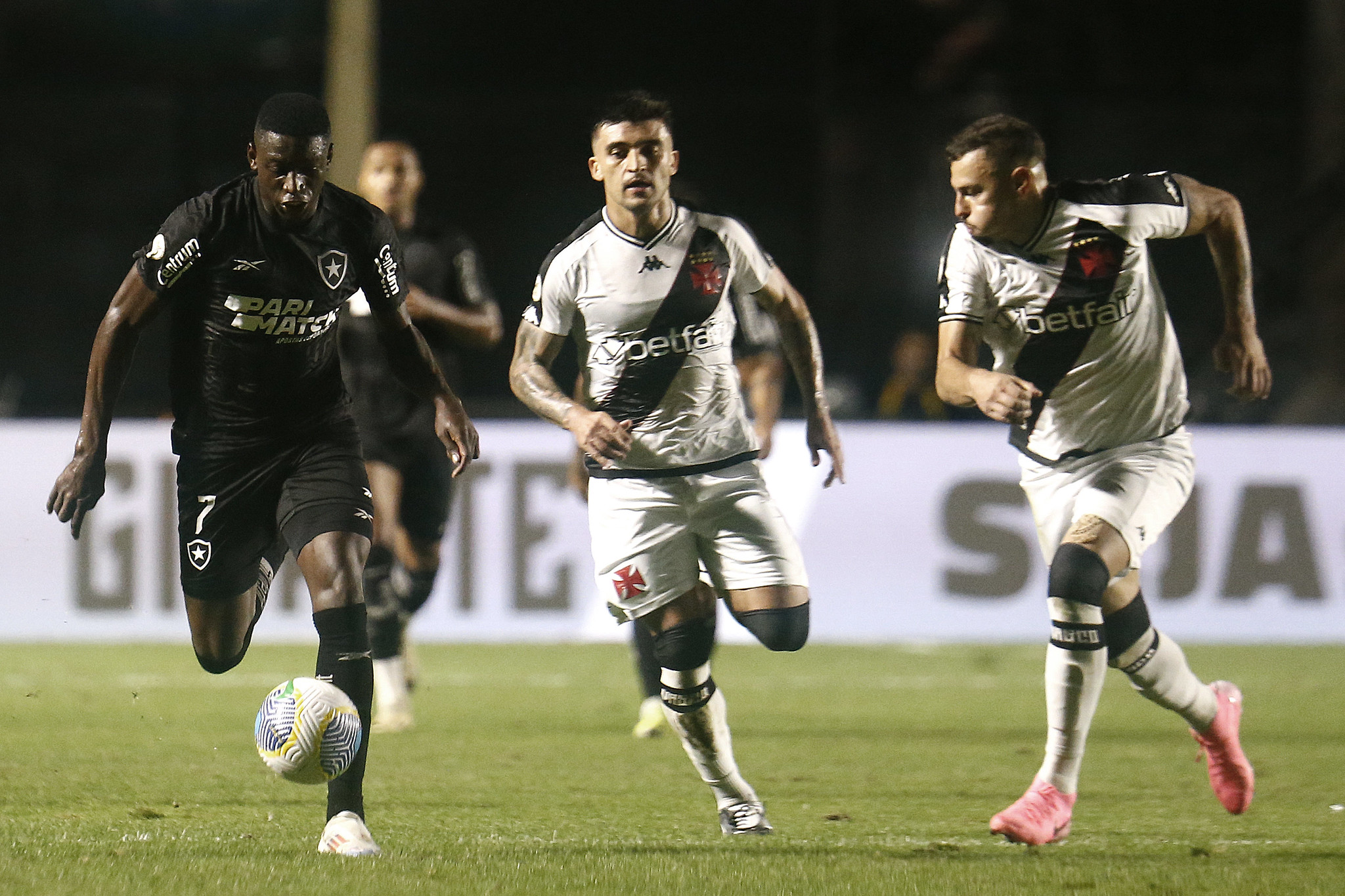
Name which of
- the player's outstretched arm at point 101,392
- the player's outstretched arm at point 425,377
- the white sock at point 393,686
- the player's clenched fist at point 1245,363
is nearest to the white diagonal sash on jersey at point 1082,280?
the player's clenched fist at point 1245,363

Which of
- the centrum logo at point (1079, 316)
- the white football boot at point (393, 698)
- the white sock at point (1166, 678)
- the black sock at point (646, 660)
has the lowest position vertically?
the white football boot at point (393, 698)

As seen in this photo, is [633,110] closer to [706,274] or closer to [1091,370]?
[706,274]

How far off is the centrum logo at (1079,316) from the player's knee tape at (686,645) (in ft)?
4.40

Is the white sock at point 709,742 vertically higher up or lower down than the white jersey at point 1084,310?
lower down

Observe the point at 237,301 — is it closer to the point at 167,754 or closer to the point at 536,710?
→ the point at 167,754

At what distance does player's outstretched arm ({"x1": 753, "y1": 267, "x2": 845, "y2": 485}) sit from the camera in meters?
5.96

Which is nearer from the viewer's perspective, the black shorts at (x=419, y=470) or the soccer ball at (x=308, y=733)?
the soccer ball at (x=308, y=733)

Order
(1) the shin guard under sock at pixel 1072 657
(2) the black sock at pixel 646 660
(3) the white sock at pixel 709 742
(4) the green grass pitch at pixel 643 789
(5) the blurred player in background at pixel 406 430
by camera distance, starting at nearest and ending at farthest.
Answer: (4) the green grass pitch at pixel 643 789
(1) the shin guard under sock at pixel 1072 657
(3) the white sock at pixel 709 742
(2) the black sock at pixel 646 660
(5) the blurred player in background at pixel 406 430

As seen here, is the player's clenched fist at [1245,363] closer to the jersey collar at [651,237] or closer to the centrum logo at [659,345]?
the centrum logo at [659,345]

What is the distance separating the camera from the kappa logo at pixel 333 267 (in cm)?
527

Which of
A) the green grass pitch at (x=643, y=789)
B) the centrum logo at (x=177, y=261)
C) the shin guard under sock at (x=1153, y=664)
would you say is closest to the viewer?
the green grass pitch at (x=643, y=789)

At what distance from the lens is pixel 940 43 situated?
76.1 ft

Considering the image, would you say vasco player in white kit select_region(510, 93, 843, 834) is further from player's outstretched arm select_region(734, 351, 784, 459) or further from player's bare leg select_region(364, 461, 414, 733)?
player's bare leg select_region(364, 461, 414, 733)

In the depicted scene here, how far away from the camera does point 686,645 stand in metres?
5.74
